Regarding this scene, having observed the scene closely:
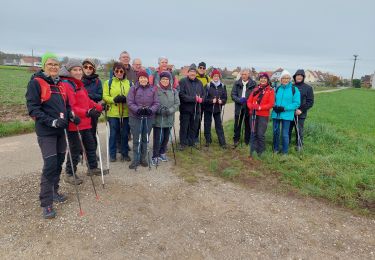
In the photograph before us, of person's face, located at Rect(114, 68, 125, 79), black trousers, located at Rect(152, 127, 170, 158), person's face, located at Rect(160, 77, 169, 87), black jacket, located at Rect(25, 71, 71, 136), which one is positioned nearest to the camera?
black jacket, located at Rect(25, 71, 71, 136)

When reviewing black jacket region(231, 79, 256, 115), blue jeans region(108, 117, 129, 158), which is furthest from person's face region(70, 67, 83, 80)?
black jacket region(231, 79, 256, 115)

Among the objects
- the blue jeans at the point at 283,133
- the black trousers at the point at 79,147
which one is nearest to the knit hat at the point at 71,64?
the black trousers at the point at 79,147

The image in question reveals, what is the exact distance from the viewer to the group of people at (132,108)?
14.5ft

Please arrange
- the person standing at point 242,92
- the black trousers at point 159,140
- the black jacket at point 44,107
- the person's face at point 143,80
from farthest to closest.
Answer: the person standing at point 242,92 < the black trousers at point 159,140 < the person's face at point 143,80 < the black jacket at point 44,107

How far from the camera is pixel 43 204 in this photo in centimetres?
440

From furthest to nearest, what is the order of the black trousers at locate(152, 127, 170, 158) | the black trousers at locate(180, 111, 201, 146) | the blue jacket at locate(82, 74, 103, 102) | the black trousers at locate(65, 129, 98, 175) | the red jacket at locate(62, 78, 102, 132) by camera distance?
the black trousers at locate(180, 111, 201, 146) → the black trousers at locate(152, 127, 170, 158) → the blue jacket at locate(82, 74, 103, 102) → the black trousers at locate(65, 129, 98, 175) → the red jacket at locate(62, 78, 102, 132)

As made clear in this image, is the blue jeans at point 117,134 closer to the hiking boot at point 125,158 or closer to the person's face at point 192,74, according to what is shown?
the hiking boot at point 125,158

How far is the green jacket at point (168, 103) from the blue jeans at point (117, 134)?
76 centimetres

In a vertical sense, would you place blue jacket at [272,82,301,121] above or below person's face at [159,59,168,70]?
below

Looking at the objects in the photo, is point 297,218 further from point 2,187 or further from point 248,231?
point 2,187

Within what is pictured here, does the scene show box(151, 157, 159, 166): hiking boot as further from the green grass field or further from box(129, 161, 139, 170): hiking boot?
the green grass field

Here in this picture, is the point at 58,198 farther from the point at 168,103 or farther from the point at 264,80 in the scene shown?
the point at 264,80

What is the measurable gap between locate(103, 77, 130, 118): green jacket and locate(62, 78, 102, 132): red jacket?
875 mm

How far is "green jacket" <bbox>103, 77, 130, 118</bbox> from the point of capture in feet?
21.8
